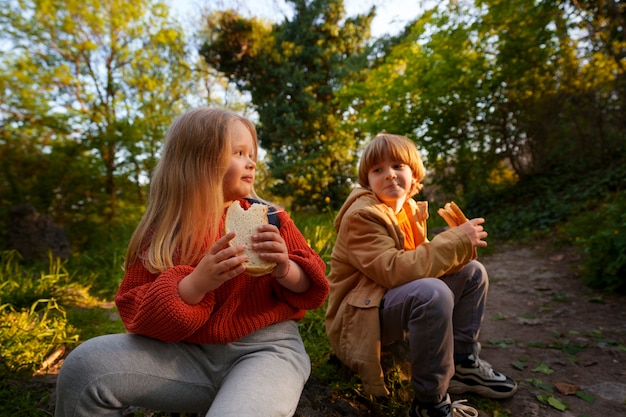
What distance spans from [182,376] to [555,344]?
285cm

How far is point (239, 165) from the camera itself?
157cm

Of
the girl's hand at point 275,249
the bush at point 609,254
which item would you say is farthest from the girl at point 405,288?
the bush at point 609,254

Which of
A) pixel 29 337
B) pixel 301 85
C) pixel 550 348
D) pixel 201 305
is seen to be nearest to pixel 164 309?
pixel 201 305

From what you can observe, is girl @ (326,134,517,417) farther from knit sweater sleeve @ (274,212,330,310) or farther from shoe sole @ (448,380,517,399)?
knit sweater sleeve @ (274,212,330,310)

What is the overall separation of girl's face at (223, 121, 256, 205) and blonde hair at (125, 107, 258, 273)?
0.08ft

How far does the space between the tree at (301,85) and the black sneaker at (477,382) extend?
795cm

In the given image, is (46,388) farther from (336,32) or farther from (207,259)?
(336,32)

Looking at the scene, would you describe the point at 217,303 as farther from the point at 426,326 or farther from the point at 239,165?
the point at 426,326

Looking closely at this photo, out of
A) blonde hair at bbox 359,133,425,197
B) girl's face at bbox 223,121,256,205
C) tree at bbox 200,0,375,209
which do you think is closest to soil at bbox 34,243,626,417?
girl's face at bbox 223,121,256,205

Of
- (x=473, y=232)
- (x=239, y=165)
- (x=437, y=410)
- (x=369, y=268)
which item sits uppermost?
(x=239, y=165)

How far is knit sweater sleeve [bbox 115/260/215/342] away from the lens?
1.24 meters

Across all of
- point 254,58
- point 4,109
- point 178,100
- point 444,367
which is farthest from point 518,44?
point 178,100

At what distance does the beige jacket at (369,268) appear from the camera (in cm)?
182

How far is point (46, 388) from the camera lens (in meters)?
2.19
